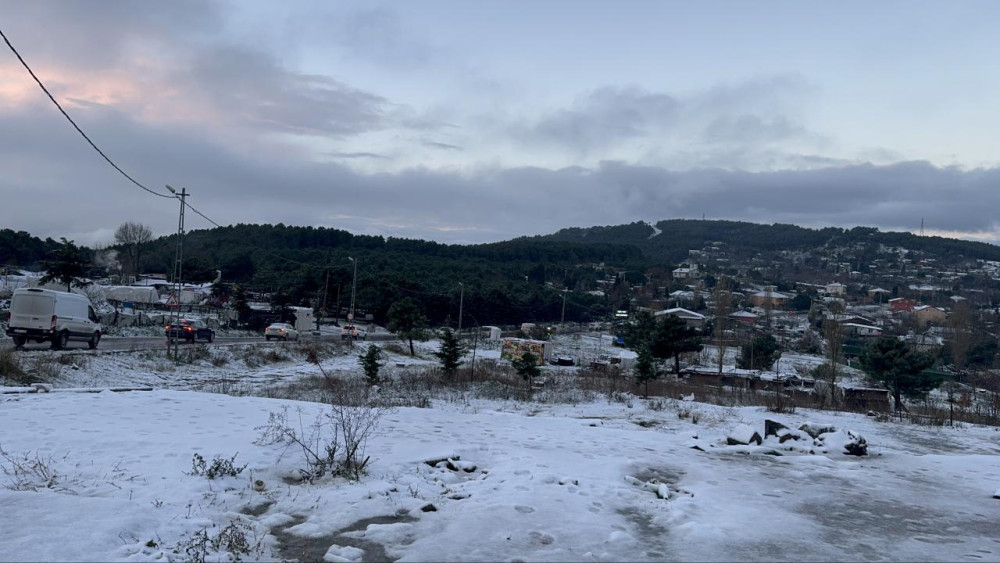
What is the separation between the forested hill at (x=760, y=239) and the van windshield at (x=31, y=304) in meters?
146

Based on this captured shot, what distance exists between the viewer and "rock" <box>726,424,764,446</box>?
11.8m

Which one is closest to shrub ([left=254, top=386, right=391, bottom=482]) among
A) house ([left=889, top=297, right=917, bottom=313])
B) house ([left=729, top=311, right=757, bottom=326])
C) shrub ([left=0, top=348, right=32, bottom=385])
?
shrub ([left=0, top=348, right=32, bottom=385])

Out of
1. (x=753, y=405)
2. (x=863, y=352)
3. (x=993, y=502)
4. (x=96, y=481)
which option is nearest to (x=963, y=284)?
(x=863, y=352)

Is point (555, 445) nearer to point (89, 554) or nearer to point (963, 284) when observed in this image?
point (89, 554)

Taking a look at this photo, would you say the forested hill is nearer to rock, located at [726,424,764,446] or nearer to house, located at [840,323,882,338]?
house, located at [840,323,882,338]

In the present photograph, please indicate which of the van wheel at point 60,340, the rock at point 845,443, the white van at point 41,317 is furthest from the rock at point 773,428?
the van wheel at point 60,340

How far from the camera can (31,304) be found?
24.2m

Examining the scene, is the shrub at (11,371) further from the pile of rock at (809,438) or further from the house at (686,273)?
the house at (686,273)

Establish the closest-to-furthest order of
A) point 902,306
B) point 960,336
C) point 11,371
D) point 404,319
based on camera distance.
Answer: point 11,371
point 404,319
point 960,336
point 902,306

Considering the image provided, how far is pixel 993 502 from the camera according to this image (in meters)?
8.34

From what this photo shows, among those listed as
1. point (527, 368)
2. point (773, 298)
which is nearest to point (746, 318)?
point (773, 298)

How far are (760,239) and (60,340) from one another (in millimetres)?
176317

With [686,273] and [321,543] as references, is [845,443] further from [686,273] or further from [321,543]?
[686,273]

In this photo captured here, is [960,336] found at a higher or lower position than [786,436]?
higher
